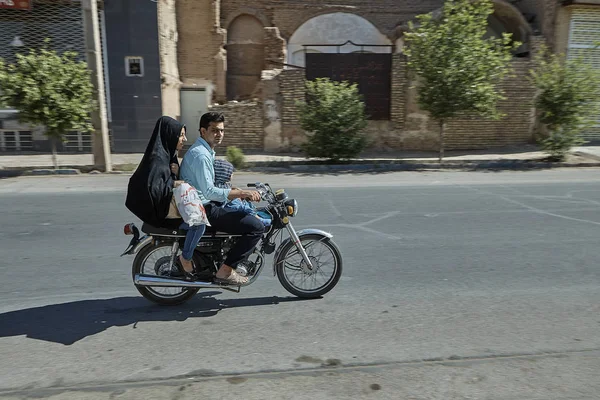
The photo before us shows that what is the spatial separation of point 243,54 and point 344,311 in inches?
764

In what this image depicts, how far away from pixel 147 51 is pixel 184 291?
14338 millimetres

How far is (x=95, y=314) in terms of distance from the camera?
14.1 ft

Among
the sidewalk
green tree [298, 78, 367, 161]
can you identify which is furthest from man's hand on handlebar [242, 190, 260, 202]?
green tree [298, 78, 367, 161]

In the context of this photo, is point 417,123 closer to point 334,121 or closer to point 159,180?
point 334,121

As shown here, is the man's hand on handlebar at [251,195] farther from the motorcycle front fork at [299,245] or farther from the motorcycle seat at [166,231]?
the motorcycle seat at [166,231]

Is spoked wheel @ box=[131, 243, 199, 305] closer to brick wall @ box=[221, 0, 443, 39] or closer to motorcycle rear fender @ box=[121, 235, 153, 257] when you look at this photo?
motorcycle rear fender @ box=[121, 235, 153, 257]

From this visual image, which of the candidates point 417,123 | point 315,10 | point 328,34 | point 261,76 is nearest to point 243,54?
point 261,76

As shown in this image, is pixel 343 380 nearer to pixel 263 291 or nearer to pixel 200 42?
pixel 263 291

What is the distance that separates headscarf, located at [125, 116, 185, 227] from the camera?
13.0ft

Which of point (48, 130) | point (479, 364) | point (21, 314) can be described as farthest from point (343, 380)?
point (48, 130)

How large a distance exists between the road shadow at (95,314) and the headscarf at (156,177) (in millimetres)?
951

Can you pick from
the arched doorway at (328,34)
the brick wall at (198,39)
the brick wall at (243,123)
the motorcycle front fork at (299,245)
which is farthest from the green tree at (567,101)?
the motorcycle front fork at (299,245)

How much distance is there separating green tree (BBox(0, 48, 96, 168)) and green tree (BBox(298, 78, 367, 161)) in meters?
6.28

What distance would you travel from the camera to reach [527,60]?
58.4 ft
